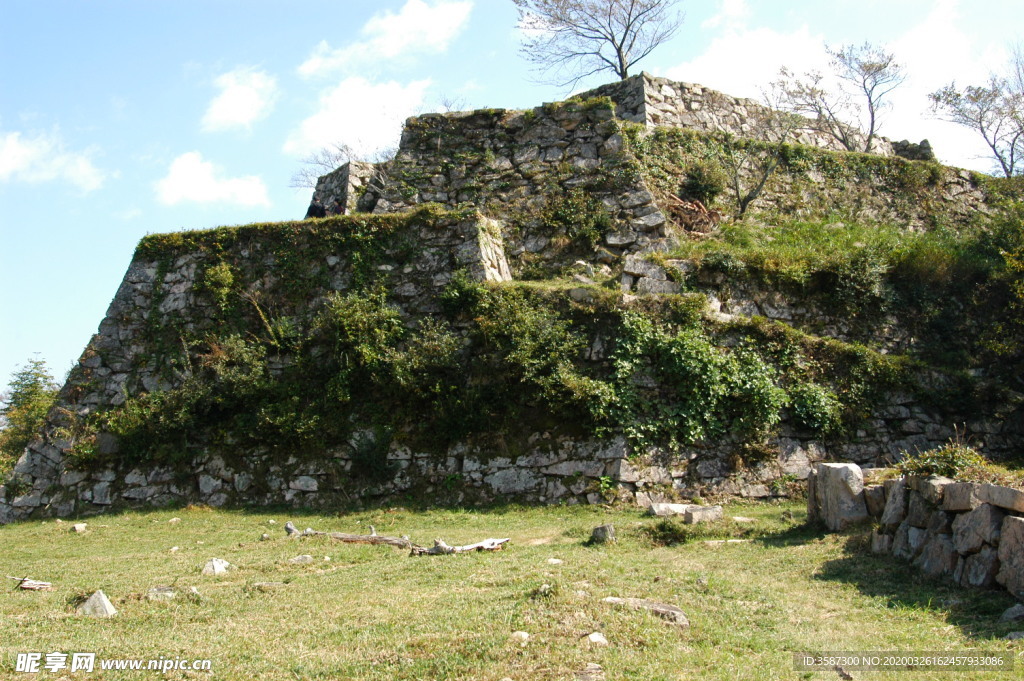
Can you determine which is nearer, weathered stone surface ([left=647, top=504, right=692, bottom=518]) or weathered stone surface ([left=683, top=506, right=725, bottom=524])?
weathered stone surface ([left=683, top=506, right=725, bottom=524])

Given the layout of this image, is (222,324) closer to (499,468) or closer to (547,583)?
(499,468)

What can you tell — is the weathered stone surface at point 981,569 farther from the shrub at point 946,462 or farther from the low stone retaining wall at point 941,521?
the shrub at point 946,462

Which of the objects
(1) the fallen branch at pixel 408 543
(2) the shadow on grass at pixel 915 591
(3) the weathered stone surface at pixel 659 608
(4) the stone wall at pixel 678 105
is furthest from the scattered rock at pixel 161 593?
(4) the stone wall at pixel 678 105

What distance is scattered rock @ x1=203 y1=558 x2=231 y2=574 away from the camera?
7688 mm

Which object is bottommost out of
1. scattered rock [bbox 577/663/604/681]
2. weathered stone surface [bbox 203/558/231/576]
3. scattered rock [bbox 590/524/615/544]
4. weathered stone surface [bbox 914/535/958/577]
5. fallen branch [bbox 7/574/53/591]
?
fallen branch [bbox 7/574/53/591]

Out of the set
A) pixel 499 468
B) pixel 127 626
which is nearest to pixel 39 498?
pixel 499 468

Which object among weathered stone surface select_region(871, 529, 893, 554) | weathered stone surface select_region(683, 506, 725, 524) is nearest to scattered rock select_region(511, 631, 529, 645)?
weathered stone surface select_region(871, 529, 893, 554)

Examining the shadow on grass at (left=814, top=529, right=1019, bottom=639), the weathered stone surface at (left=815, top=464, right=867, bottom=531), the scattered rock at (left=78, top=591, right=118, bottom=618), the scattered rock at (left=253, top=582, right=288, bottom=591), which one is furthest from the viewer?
the weathered stone surface at (left=815, top=464, right=867, bottom=531)

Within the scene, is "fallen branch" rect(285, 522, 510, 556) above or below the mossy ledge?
below

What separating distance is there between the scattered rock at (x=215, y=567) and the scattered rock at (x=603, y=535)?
155 inches

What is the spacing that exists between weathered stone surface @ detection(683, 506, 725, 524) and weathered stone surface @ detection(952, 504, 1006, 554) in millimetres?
3048

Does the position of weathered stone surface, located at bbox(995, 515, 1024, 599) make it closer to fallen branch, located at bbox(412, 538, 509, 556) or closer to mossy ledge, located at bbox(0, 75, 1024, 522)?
fallen branch, located at bbox(412, 538, 509, 556)

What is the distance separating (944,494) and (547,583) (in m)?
3.75

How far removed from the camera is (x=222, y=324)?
46.6 ft
